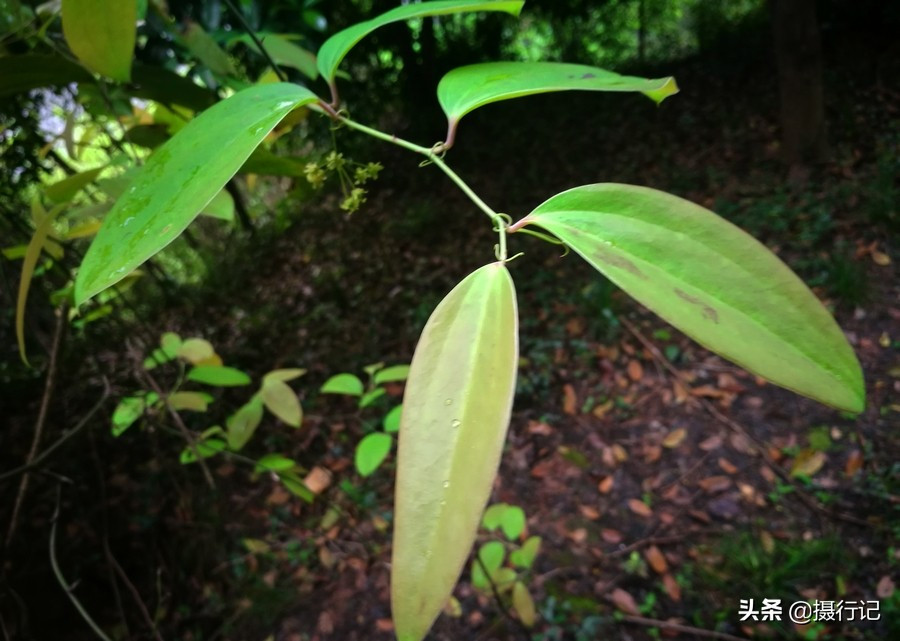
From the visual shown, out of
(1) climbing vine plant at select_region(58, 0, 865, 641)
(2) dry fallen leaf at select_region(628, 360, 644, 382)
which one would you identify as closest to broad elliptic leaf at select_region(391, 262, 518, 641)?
(1) climbing vine plant at select_region(58, 0, 865, 641)

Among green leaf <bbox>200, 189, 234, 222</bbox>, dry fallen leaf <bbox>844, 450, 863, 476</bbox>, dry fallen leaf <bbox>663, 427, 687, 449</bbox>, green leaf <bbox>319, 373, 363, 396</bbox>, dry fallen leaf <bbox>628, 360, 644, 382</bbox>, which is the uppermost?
green leaf <bbox>200, 189, 234, 222</bbox>

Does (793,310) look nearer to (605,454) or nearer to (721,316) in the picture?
(721,316)

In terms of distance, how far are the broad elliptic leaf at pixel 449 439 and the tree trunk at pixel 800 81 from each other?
7.87ft

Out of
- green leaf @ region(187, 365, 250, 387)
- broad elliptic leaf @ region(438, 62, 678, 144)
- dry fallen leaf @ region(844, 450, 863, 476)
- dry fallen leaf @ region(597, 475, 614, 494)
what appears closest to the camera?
broad elliptic leaf @ region(438, 62, 678, 144)

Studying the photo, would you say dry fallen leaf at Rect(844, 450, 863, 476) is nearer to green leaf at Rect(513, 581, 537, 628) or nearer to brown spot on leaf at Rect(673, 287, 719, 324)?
green leaf at Rect(513, 581, 537, 628)

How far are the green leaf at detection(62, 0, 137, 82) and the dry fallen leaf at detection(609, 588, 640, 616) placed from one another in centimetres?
131

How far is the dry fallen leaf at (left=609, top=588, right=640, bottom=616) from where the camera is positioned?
119cm

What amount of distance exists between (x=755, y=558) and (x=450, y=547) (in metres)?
1.26

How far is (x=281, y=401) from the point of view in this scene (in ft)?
2.76

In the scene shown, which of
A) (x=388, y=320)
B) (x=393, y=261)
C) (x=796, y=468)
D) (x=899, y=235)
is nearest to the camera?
(x=796, y=468)

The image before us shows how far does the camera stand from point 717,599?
1.17m

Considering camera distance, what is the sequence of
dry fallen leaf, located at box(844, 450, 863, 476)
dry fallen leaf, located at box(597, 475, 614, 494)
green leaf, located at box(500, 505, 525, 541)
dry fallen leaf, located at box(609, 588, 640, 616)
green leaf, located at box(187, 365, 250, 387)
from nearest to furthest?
1. green leaf, located at box(187, 365, 250, 387)
2. green leaf, located at box(500, 505, 525, 541)
3. dry fallen leaf, located at box(609, 588, 640, 616)
4. dry fallen leaf, located at box(844, 450, 863, 476)
5. dry fallen leaf, located at box(597, 475, 614, 494)

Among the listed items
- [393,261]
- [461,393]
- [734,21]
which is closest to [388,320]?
[393,261]

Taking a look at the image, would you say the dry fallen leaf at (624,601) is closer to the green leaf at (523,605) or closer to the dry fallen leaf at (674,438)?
the green leaf at (523,605)
